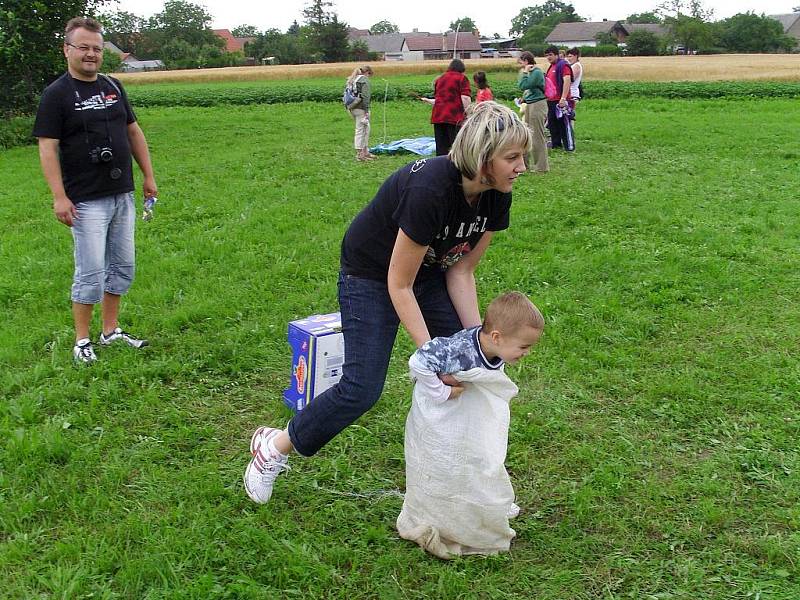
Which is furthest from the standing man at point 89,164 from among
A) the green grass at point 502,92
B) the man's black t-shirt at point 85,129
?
the green grass at point 502,92

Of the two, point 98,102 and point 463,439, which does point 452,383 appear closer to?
point 463,439

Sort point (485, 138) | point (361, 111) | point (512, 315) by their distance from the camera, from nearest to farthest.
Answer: point (485, 138) → point (512, 315) → point (361, 111)

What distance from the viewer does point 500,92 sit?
2709 centimetres

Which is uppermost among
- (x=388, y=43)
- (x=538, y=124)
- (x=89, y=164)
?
(x=388, y=43)

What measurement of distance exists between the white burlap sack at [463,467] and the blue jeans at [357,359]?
0.66 feet

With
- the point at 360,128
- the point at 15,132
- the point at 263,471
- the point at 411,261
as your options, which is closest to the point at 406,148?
the point at 360,128

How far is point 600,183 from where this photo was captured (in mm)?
10266

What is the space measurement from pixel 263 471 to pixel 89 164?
236 cm

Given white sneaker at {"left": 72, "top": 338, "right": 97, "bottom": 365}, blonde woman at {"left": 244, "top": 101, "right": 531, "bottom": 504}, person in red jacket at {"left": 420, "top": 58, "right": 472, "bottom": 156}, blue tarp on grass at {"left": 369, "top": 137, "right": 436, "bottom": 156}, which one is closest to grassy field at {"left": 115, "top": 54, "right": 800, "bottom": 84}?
blue tarp on grass at {"left": 369, "top": 137, "right": 436, "bottom": 156}

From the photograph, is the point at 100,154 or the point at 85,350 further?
the point at 85,350

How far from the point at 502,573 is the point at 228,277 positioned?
4.18 m

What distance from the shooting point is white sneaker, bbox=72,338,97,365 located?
4652 mm

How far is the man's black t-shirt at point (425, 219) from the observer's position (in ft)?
8.54

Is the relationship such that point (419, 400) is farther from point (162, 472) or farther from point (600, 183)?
point (600, 183)
